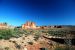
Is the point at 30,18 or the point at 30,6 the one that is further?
the point at 30,18

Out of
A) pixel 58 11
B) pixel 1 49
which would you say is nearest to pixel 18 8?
pixel 58 11

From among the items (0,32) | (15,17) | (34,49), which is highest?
(15,17)

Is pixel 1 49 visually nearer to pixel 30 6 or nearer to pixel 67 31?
pixel 30 6

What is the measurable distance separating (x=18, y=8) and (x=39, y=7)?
56.8 inches

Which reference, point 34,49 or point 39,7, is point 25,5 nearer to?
point 39,7

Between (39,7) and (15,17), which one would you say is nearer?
(39,7)

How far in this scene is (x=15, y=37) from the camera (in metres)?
14.8

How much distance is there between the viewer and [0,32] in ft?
49.9

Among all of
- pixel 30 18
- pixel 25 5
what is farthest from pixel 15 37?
pixel 25 5

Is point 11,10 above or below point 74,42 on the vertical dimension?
above

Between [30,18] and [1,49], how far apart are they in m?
3.56

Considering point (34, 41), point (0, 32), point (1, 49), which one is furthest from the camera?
point (0, 32)

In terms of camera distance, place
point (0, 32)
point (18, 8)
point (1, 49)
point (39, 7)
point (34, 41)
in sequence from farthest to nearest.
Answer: point (0, 32) < point (34, 41) < point (18, 8) < point (39, 7) < point (1, 49)

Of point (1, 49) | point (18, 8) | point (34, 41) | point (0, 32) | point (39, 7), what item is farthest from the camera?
point (0, 32)
